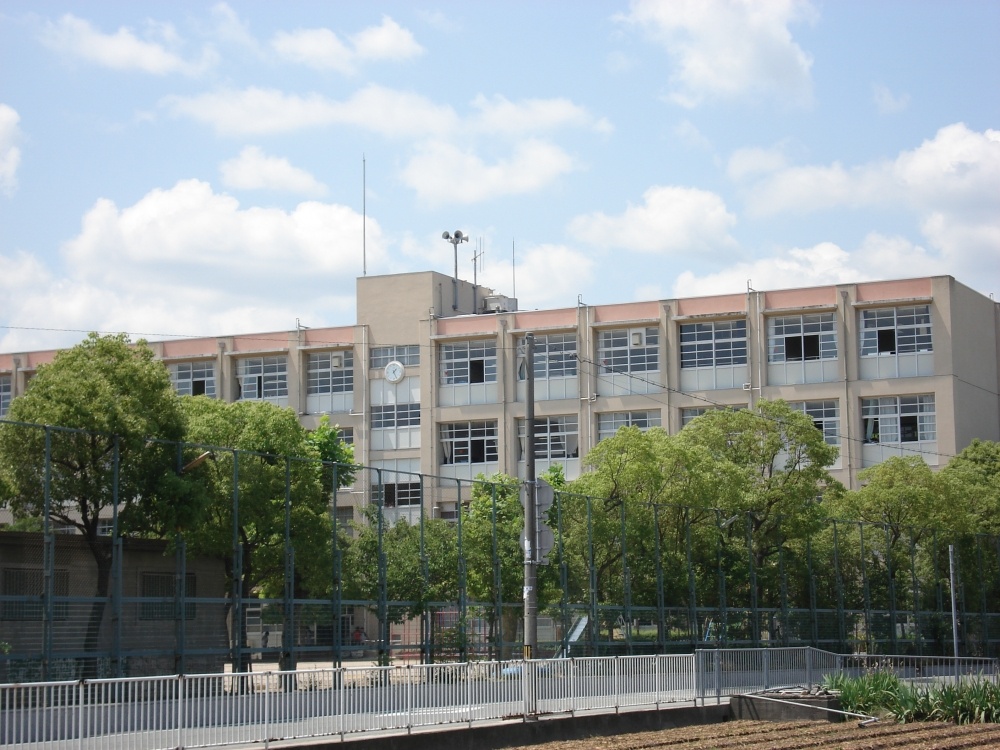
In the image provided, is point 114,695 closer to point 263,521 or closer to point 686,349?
point 263,521

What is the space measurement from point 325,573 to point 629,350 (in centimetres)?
4524

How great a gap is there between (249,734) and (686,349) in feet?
180

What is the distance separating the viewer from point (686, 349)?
2832 inches

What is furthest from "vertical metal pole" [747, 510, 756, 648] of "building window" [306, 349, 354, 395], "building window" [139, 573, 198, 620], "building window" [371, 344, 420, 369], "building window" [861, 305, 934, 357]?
"building window" [306, 349, 354, 395]

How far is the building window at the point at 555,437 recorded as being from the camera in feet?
241

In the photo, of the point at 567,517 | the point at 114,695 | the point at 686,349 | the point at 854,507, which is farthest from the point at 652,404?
the point at 114,695

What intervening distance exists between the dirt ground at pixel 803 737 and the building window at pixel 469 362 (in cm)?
5015

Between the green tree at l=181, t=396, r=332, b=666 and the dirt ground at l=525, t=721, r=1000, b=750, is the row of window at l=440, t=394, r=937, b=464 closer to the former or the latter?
the green tree at l=181, t=396, r=332, b=666

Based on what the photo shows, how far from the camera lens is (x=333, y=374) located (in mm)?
78500

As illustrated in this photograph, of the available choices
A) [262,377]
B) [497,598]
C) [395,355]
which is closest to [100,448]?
[497,598]

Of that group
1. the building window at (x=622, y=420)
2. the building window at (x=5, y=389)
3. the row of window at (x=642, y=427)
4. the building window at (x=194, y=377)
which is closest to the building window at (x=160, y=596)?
the row of window at (x=642, y=427)

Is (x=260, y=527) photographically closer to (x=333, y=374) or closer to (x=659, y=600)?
(x=659, y=600)

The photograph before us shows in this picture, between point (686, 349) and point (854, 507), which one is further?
point (686, 349)

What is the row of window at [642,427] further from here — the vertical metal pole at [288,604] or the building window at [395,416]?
the vertical metal pole at [288,604]
